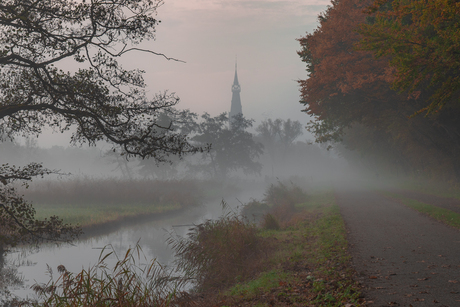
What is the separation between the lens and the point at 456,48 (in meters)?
10.5

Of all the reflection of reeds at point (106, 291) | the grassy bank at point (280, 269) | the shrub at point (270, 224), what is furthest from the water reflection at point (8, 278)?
the shrub at point (270, 224)

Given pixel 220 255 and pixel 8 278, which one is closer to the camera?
pixel 220 255

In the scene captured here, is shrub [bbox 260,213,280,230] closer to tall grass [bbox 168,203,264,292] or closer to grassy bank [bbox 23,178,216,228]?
tall grass [bbox 168,203,264,292]

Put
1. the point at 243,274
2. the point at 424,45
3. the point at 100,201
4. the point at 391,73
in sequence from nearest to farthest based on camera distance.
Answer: the point at 243,274 → the point at 424,45 → the point at 391,73 → the point at 100,201

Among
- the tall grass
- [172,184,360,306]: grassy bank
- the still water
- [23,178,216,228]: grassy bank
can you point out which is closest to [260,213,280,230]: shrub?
[172,184,360,306]: grassy bank

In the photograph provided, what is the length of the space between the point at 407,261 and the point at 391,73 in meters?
11.8

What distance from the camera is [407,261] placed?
25.0 feet

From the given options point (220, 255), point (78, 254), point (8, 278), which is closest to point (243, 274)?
point (220, 255)

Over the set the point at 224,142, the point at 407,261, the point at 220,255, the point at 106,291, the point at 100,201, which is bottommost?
the point at 220,255

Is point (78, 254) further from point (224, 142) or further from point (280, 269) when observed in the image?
point (224, 142)

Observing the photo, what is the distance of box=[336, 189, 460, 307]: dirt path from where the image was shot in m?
5.46

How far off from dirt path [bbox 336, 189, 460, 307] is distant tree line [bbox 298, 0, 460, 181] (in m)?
4.31

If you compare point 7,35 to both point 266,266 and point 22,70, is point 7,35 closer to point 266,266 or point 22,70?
point 22,70

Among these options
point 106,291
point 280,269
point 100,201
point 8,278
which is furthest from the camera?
point 100,201
